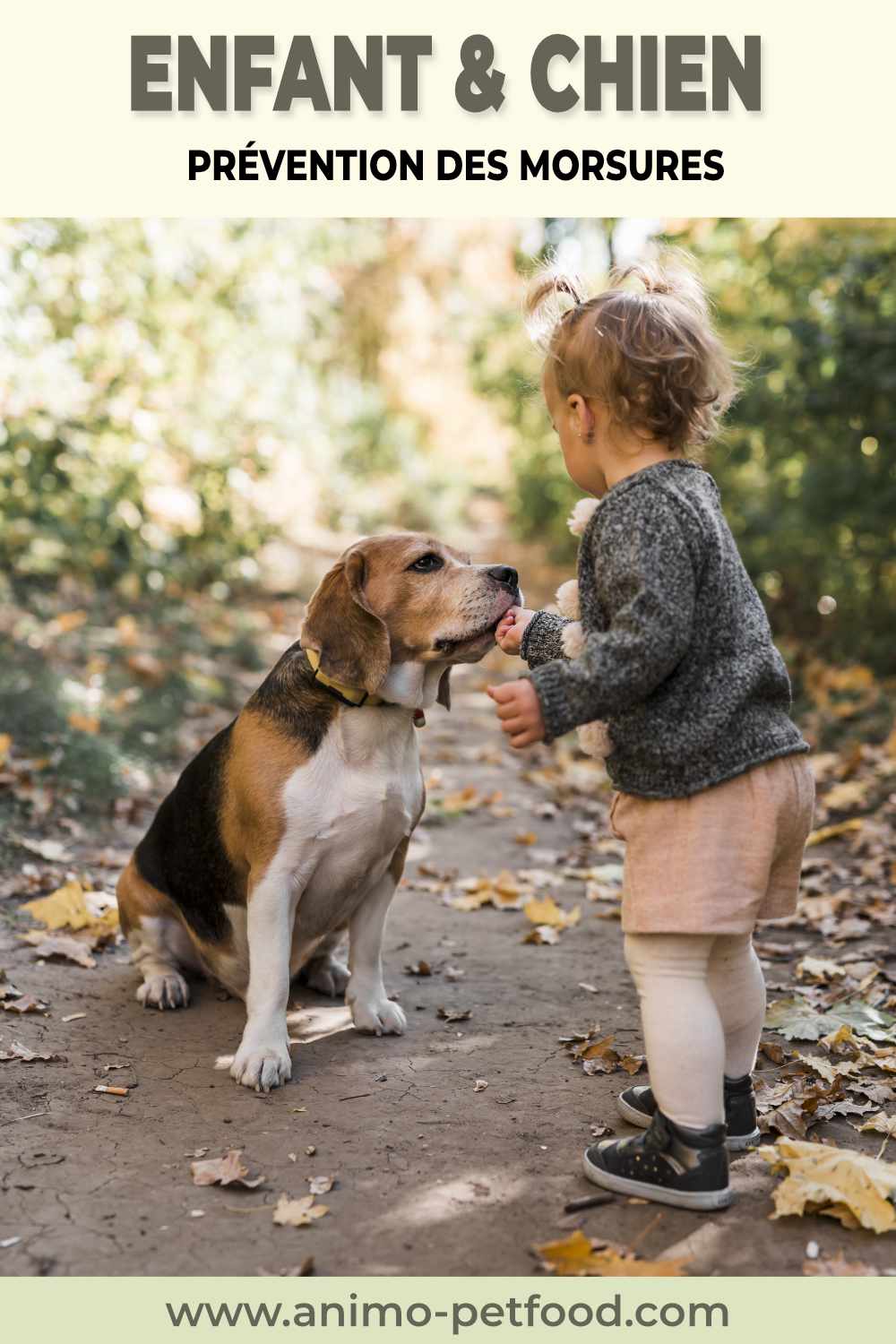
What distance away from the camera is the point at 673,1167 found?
10.8 feet

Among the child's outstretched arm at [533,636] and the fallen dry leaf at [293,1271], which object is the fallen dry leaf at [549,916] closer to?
the child's outstretched arm at [533,636]

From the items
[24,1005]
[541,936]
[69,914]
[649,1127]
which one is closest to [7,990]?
[24,1005]

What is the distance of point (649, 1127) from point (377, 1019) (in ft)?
4.28

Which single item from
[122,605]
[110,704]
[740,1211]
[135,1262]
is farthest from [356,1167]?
[122,605]

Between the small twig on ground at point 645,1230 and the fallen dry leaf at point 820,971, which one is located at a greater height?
the fallen dry leaf at point 820,971

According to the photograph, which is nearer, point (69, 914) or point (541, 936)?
point (69, 914)

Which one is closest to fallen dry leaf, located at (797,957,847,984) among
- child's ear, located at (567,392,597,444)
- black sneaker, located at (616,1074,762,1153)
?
black sneaker, located at (616,1074,762,1153)

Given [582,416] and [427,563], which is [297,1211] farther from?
[582,416]

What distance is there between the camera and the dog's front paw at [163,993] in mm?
4777

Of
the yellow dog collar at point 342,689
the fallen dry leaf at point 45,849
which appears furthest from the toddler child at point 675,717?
the fallen dry leaf at point 45,849

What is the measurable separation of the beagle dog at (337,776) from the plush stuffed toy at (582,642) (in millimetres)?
571

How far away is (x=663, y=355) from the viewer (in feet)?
10.9

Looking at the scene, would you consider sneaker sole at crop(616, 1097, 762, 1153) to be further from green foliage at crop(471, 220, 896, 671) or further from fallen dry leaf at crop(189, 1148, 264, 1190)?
green foliage at crop(471, 220, 896, 671)

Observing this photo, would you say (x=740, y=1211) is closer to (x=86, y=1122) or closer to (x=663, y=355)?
(x=86, y=1122)
